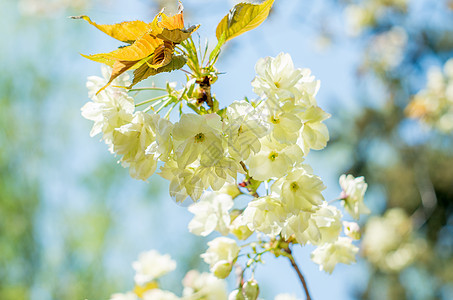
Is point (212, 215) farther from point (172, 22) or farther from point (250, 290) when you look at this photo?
point (172, 22)

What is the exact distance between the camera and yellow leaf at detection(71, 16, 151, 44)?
0.46 m

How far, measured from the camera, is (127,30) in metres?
0.46

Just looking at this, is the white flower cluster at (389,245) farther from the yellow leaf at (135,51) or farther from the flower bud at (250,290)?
the yellow leaf at (135,51)

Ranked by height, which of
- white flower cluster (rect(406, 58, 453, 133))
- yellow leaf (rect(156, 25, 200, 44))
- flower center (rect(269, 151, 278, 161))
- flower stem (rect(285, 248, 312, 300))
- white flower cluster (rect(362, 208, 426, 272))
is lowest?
flower stem (rect(285, 248, 312, 300))

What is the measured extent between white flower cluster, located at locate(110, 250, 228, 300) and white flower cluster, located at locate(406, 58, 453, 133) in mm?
2336

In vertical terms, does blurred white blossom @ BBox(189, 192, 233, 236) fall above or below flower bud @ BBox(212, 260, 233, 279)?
above

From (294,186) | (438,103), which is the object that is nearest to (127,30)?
(294,186)

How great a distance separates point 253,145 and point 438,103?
8.73 ft

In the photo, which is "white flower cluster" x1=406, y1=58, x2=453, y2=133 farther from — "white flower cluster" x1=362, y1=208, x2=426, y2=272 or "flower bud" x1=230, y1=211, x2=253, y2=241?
"flower bud" x1=230, y1=211, x2=253, y2=241

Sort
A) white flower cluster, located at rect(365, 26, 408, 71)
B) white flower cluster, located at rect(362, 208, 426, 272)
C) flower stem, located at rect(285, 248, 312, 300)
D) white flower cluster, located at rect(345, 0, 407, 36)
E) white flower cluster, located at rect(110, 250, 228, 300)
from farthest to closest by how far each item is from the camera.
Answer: white flower cluster, located at rect(345, 0, 407, 36) → white flower cluster, located at rect(365, 26, 408, 71) → white flower cluster, located at rect(362, 208, 426, 272) → white flower cluster, located at rect(110, 250, 228, 300) → flower stem, located at rect(285, 248, 312, 300)

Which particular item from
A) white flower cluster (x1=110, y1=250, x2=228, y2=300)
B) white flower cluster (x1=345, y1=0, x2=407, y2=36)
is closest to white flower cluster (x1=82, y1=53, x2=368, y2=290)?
white flower cluster (x1=110, y1=250, x2=228, y2=300)

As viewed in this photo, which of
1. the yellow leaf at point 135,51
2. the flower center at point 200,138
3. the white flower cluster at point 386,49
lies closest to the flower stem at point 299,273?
the flower center at point 200,138

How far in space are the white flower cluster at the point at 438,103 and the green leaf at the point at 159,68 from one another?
8.63ft

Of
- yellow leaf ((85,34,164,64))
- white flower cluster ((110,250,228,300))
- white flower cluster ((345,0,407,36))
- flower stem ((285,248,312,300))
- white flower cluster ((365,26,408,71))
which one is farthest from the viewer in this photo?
white flower cluster ((345,0,407,36))
